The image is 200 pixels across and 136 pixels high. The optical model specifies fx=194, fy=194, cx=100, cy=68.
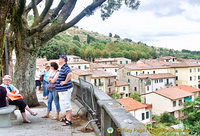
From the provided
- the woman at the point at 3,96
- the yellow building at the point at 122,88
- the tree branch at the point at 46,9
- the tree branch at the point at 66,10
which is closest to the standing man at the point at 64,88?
the woman at the point at 3,96

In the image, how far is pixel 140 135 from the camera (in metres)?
1.87

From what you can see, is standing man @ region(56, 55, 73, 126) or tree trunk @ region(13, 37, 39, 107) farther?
tree trunk @ region(13, 37, 39, 107)

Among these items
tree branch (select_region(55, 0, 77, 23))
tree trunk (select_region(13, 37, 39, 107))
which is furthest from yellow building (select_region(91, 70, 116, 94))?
tree branch (select_region(55, 0, 77, 23))

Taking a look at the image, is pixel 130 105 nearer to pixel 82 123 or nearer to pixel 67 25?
pixel 67 25

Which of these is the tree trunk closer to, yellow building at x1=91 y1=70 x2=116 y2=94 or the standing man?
the standing man

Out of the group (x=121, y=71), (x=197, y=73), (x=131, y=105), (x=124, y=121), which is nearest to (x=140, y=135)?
(x=124, y=121)

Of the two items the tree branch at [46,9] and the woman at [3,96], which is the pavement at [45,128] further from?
the tree branch at [46,9]

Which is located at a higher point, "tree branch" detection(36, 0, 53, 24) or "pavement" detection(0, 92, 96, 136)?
"tree branch" detection(36, 0, 53, 24)

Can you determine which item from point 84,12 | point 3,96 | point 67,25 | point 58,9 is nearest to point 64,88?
point 3,96

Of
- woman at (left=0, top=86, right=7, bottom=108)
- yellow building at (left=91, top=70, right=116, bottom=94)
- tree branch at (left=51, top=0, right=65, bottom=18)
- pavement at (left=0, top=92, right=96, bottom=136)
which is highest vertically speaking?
tree branch at (left=51, top=0, right=65, bottom=18)

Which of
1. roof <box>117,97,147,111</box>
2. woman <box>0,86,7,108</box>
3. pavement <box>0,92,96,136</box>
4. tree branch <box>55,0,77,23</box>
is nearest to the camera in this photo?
pavement <box>0,92,96,136</box>

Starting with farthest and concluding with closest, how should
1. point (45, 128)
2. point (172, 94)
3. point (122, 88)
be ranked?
point (122, 88)
point (172, 94)
point (45, 128)

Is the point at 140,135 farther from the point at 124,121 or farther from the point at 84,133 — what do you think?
the point at 84,133

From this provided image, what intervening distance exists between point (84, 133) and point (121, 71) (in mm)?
52896
